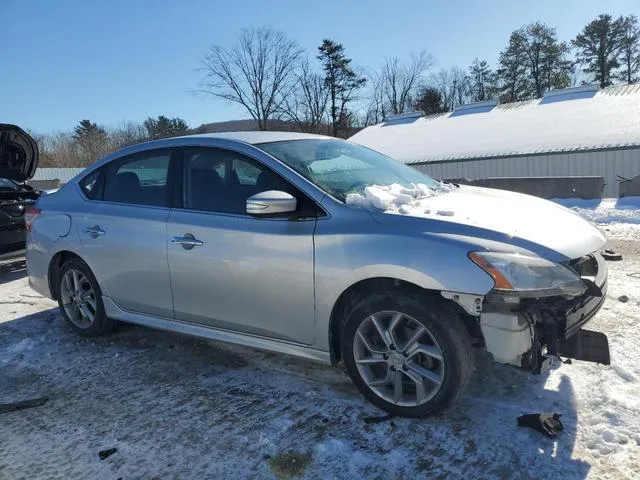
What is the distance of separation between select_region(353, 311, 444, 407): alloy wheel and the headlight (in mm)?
478

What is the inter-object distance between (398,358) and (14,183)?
26.3ft

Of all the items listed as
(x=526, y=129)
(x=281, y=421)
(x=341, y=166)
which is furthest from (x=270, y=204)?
(x=526, y=129)

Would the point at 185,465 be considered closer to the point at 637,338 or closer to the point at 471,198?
the point at 471,198

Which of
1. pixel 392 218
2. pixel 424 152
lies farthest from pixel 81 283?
pixel 424 152

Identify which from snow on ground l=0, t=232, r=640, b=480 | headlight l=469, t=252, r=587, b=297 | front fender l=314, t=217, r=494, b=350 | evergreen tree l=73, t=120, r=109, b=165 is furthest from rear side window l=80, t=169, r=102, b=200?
evergreen tree l=73, t=120, r=109, b=165

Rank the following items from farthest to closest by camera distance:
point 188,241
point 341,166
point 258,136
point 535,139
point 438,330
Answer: point 535,139 < point 258,136 < point 341,166 < point 188,241 < point 438,330

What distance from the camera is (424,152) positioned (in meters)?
30.1

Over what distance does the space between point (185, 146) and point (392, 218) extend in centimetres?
181

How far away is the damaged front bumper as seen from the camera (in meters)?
2.56

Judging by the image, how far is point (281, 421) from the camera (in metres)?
2.97

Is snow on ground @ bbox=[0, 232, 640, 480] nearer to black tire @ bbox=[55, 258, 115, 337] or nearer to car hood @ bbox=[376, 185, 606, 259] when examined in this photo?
black tire @ bbox=[55, 258, 115, 337]

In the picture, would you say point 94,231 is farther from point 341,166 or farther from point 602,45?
point 602,45

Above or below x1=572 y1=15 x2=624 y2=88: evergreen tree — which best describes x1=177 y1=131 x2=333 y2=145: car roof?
below

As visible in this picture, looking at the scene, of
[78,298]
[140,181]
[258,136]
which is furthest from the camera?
[78,298]
